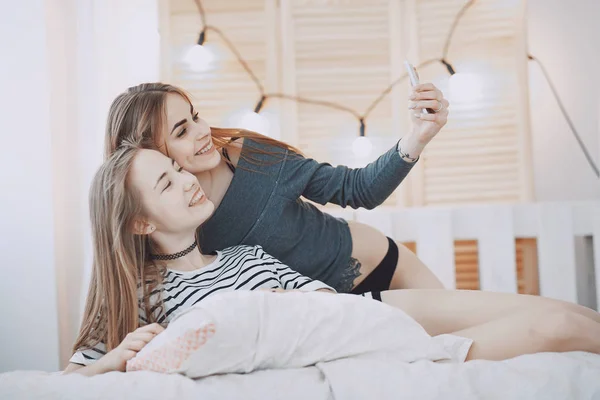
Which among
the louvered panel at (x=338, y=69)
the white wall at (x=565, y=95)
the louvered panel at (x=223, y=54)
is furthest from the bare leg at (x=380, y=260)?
the white wall at (x=565, y=95)

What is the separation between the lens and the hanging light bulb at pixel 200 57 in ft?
6.93

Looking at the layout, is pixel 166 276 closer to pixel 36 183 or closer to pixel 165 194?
pixel 165 194

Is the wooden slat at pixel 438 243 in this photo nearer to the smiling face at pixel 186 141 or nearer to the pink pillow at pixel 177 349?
the smiling face at pixel 186 141

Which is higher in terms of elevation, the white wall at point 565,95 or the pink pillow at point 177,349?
the white wall at point 565,95

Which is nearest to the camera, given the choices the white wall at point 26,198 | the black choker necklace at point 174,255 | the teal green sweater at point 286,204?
the black choker necklace at point 174,255

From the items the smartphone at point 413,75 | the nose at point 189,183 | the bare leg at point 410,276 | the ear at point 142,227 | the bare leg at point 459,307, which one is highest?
the smartphone at point 413,75

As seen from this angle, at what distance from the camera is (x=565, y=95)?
222 centimetres

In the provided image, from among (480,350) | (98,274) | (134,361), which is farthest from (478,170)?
(134,361)

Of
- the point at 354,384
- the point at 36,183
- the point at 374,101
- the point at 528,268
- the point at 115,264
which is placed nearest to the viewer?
the point at 354,384

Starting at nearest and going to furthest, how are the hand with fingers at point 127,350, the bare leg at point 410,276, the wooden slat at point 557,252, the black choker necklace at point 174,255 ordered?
the hand with fingers at point 127,350, the black choker necklace at point 174,255, the bare leg at point 410,276, the wooden slat at point 557,252

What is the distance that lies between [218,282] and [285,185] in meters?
0.27

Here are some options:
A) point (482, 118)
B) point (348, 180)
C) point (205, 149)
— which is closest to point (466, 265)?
point (482, 118)

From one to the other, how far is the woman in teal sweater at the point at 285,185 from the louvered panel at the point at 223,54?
2.48ft

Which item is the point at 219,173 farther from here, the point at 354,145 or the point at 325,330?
the point at 354,145
